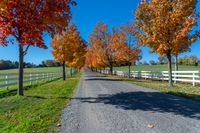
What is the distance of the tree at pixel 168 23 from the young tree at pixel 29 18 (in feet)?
25.9

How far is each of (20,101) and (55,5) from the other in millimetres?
4447

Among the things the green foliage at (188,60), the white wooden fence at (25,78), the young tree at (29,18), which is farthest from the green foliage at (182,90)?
the green foliage at (188,60)

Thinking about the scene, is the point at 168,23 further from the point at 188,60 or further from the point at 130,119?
the point at 188,60

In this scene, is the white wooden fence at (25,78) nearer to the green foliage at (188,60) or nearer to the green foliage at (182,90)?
the green foliage at (182,90)

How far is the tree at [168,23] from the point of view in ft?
52.9

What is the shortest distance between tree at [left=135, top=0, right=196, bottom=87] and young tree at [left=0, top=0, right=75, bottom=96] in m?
7.90

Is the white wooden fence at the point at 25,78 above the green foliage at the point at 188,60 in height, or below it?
below

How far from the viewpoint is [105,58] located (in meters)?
42.1

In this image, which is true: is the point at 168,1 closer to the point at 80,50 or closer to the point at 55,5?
the point at 55,5

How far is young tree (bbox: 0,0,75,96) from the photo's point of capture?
31.7 ft

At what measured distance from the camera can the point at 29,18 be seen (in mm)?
9930

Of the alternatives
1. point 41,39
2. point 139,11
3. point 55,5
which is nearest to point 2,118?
point 41,39

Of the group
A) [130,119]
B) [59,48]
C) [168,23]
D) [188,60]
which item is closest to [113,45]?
[59,48]

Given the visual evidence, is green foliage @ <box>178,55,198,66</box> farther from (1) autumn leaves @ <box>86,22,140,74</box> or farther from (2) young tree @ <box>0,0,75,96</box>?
(2) young tree @ <box>0,0,75,96</box>
